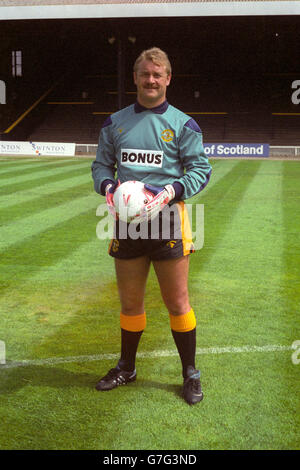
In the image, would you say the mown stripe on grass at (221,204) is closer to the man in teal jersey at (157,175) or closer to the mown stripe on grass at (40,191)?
the mown stripe on grass at (40,191)

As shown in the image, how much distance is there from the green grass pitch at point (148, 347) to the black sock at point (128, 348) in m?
0.14

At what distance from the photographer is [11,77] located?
3878cm

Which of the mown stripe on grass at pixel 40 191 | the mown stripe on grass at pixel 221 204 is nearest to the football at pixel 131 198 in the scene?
the mown stripe on grass at pixel 221 204

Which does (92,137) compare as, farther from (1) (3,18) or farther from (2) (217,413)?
(2) (217,413)

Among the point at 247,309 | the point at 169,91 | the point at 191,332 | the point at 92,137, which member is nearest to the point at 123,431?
the point at 191,332

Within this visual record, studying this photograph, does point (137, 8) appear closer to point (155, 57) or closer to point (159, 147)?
point (155, 57)

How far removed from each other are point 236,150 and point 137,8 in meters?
8.31

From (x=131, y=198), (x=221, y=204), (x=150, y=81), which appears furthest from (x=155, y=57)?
(x=221, y=204)

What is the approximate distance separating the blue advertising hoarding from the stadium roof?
6.10 meters

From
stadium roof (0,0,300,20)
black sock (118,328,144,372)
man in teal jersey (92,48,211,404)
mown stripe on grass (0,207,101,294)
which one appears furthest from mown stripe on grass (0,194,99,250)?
stadium roof (0,0,300,20)

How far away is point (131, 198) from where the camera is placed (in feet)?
10.4

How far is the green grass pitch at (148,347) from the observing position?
10.5ft

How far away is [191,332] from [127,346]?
0.48 meters

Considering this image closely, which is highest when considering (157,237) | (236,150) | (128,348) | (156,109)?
(156,109)
